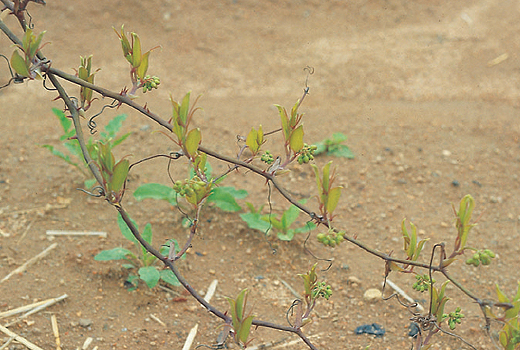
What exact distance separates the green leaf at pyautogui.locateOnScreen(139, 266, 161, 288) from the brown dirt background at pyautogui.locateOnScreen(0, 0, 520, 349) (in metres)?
0.15

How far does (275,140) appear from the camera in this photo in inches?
126

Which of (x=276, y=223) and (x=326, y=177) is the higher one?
(x=326, y=177)

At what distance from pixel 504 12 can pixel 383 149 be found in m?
2.62

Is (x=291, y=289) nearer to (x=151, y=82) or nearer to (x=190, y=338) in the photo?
(x=190, y=338)

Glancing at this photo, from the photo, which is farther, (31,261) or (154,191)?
(154,191)

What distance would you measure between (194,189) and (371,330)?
1.03m

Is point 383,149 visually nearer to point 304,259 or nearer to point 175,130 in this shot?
point 304,259

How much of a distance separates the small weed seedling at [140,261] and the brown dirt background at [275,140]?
0.25ft

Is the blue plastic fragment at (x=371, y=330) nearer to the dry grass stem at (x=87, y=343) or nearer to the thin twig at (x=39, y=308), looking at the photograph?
the dry grass stem at (x=87, y=343)

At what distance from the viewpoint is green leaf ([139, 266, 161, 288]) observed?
199cm

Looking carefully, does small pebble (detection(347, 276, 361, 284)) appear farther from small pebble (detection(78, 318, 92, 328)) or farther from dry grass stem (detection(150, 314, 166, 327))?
small pebble (detection(78, 318, 92, 328))

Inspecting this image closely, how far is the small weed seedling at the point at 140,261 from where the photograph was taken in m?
2.01

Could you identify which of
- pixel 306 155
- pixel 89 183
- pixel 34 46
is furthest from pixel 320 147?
pixel 34 46

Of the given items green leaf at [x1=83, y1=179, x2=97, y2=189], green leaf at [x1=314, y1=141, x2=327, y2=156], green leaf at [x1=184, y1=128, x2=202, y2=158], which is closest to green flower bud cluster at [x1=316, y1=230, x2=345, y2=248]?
green leaf at [x1=184, y1=128, x2=202, y2=158]
